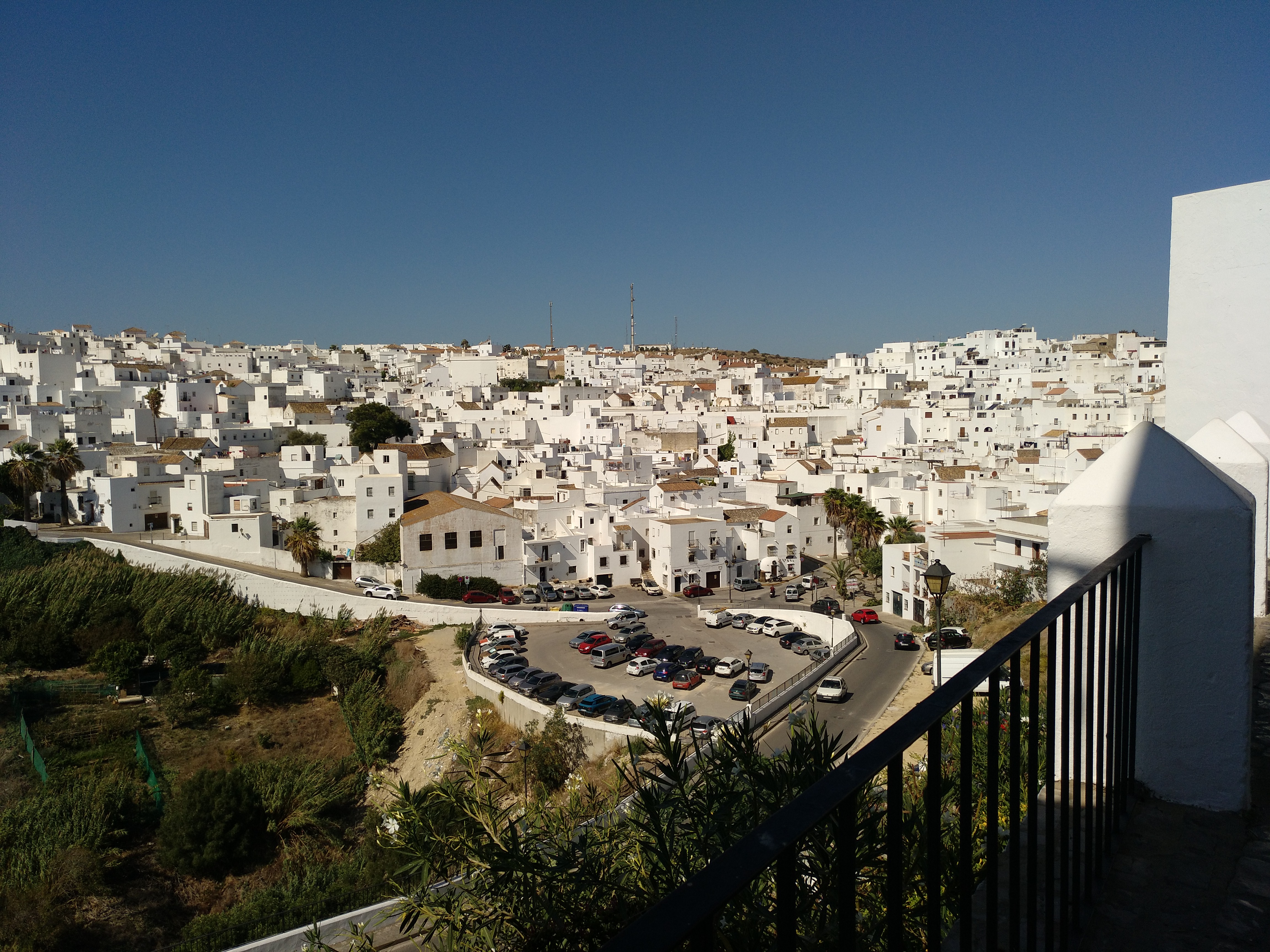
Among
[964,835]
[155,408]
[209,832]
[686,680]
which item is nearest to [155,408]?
[155,408]

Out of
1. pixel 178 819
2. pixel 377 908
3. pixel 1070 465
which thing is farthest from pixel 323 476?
pixel 1070 465

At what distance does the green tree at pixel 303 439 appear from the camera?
44.4 metres

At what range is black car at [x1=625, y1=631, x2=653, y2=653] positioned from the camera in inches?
835

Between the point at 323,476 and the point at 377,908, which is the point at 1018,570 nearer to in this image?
the point at 377,908

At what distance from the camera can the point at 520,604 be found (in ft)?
88.9

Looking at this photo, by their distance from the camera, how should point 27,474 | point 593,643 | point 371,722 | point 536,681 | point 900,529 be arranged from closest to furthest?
point 536,681, point 371,722, point 593,643, point 900,529, point 27,474

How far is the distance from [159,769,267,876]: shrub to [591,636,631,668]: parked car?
316 inches

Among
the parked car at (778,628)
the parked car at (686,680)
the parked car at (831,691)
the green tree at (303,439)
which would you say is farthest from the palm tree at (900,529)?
the green tree at (303,439)

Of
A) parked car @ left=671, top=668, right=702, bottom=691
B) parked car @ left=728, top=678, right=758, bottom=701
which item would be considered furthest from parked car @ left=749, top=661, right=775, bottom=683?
parked car @ left=671, top=668, right=702, bottom=691

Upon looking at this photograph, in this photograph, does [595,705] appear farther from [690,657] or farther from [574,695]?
[690,657]

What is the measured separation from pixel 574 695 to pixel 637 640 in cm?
403

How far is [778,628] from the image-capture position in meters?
22.8

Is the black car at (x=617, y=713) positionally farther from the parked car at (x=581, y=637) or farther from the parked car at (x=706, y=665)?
the parked car at (x=581, y=637)

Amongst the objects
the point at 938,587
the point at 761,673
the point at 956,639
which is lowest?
the point at 761,673
